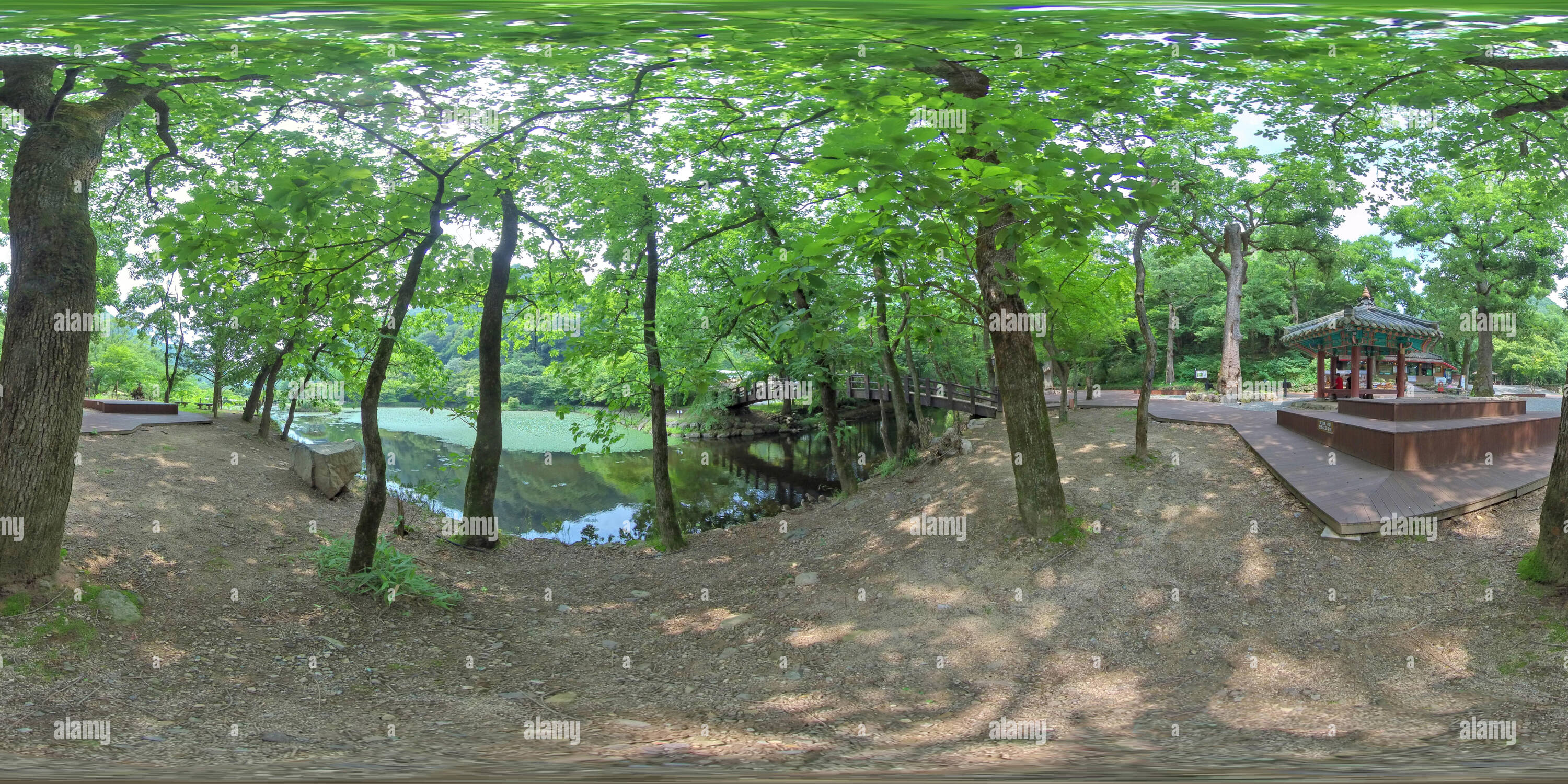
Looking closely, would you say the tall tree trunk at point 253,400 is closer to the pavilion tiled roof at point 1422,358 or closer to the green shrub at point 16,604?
the green shrub at point 16,604

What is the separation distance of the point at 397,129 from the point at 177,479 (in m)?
6.95

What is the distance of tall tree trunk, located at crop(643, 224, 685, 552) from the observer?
Result: 28.2 ft

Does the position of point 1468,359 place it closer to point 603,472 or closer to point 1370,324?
point 1370,324

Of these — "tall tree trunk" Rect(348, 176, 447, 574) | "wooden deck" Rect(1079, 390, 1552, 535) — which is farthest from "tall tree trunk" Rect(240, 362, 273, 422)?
"wooden deck" Rect(1079, 390, 1552, 535)

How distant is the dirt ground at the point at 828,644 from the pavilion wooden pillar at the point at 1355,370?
314 centimetres

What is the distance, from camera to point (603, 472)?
18.8 meters

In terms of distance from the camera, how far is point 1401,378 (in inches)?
381

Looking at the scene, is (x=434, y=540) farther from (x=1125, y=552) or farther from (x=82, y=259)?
(x=1125, y=552)

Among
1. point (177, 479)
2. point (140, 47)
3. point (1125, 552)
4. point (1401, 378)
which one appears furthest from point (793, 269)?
point (1401, 378)

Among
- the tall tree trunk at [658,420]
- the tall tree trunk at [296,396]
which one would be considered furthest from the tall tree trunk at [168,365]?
the tall tree trunk at [658,420]

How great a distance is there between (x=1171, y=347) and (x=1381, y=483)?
334cm

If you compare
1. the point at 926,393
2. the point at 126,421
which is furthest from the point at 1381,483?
the point at 126,421

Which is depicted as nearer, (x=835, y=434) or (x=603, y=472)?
(x=835, y=434)

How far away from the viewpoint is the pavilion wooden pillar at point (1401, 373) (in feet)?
31.4
